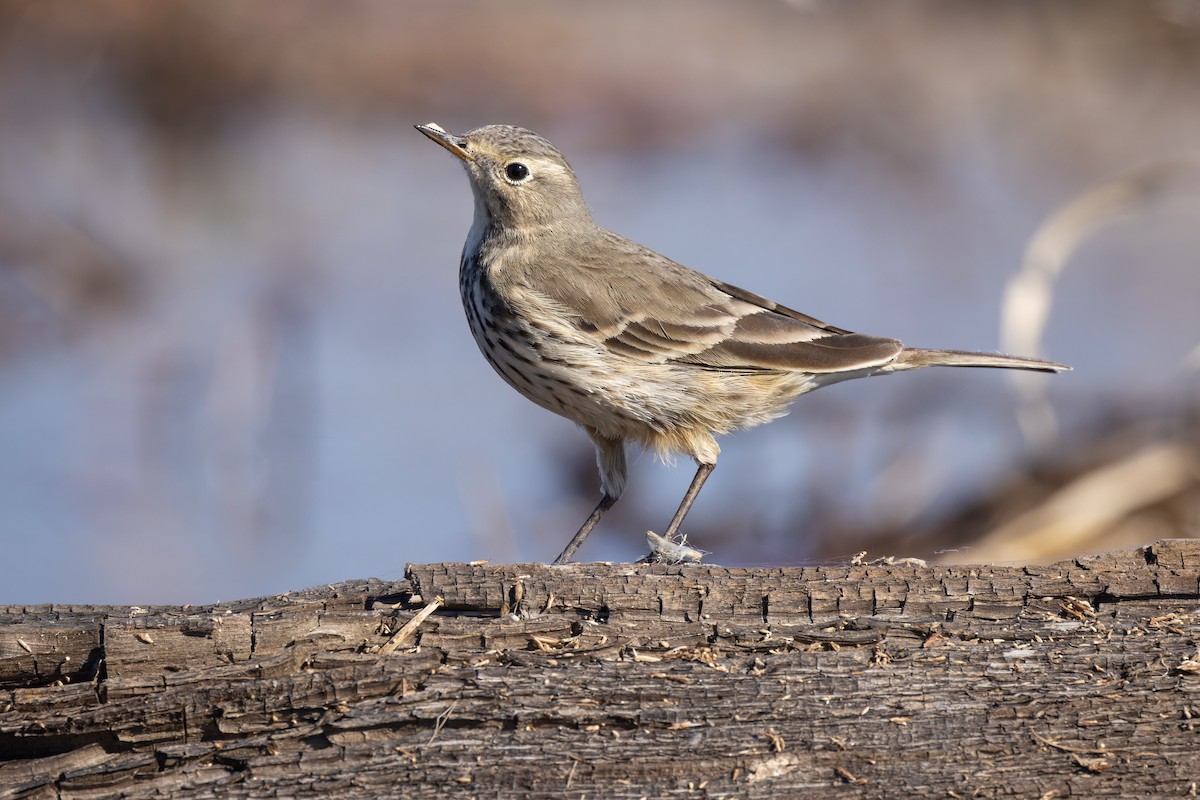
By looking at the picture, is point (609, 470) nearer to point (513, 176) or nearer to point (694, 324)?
point (694, 324)

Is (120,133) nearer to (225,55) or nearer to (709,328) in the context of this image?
(225,55)

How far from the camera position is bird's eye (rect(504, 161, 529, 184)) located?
6.16 metres

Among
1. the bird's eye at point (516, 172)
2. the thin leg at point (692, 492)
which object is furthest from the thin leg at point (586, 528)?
the bird's eye at point (516, 172)

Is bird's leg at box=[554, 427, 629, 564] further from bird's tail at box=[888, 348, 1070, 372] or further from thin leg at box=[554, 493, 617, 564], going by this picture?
bird's tail at box=[888, 348, 1070, 372]

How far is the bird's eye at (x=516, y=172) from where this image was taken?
6.16 m

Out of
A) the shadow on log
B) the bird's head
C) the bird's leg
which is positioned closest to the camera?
the shadow on log

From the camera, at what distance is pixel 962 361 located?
557 centimetres

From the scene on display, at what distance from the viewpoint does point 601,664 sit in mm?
3490

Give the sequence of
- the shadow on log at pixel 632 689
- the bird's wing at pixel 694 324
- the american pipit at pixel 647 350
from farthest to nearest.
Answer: the bird's wing at pixel 694 324 < the american pipit at pixel 647 350 < the shadow on log at pixel 632 689

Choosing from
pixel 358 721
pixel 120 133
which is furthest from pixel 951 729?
pixel 120 133

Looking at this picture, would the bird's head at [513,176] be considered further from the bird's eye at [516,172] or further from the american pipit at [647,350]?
the american pipit at [647,350]

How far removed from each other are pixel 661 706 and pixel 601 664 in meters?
0.22

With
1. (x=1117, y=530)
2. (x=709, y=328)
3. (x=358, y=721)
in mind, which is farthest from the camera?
(x=1117, y=530)

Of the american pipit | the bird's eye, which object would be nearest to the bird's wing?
the american pipit
